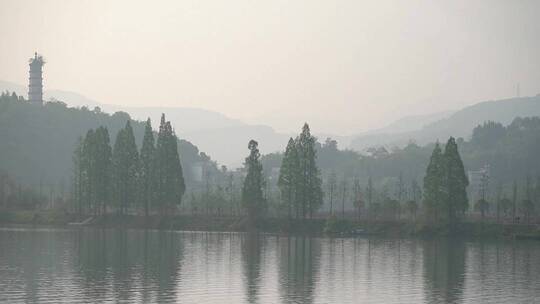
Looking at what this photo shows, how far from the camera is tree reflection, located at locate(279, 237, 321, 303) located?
151ft

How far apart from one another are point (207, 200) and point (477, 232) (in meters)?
45.3

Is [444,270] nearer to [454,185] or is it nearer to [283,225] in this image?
[454,185]

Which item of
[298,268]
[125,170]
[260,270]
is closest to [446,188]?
[125,170]

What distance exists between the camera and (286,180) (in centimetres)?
10925

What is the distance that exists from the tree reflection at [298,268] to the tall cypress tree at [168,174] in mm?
27023

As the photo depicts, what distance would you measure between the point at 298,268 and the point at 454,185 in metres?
43.4

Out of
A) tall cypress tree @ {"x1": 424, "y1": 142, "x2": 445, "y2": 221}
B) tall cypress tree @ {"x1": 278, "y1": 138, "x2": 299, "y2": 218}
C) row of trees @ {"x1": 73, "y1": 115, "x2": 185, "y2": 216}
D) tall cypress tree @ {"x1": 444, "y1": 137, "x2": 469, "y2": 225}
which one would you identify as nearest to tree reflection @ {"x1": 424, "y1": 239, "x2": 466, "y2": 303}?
tall cypress tree @ {"x1": 444, "y1": 137, "x2": 469, "y2": 225}

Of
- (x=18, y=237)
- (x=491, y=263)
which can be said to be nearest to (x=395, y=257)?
(x=491, y=263)

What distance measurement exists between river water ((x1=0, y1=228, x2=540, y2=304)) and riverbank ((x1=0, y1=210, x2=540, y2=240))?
772cm

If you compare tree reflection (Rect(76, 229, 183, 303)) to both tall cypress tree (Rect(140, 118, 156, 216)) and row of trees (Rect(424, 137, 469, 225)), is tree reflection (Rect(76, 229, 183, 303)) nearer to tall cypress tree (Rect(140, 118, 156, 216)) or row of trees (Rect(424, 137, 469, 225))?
tall cypress tree (Rect(140, 118, 156, 216))

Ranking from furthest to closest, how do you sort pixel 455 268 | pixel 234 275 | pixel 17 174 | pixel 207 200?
pixel 17 174
pixel 207 200
pixel 455 268
pixel 234 275

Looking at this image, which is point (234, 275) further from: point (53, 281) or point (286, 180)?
point (286, 180)

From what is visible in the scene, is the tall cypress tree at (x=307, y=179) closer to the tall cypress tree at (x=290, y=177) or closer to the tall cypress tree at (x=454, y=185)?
the tall cypress tree at (x=290, y=177)

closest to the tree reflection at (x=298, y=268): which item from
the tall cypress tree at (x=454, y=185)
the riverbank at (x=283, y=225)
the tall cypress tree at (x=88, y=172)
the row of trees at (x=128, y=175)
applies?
the riverbank at (x=283, y=225)
